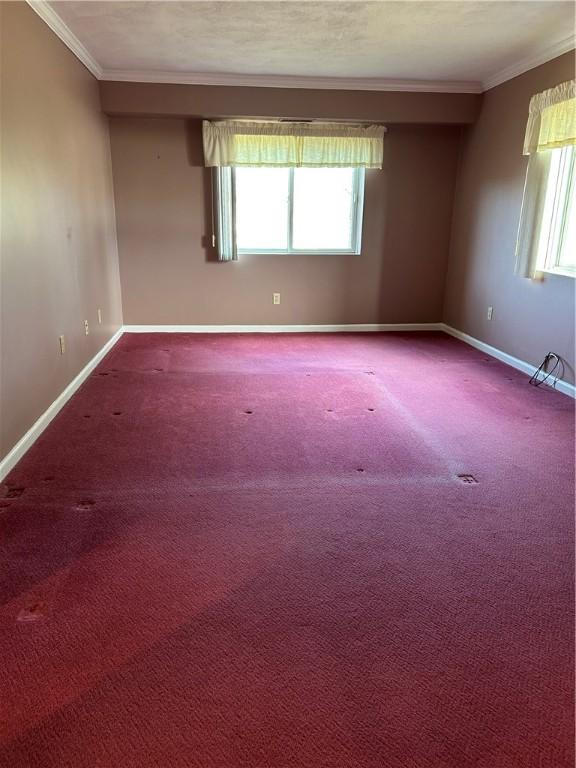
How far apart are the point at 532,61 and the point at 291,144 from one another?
2183 mm

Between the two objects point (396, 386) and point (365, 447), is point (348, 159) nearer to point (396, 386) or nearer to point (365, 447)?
point (396, 386)

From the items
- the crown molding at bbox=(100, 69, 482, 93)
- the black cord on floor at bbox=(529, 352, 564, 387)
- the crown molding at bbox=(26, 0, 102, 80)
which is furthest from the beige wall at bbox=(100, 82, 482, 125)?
the black cord on floor at bbox=(529, 352, 564, 387)

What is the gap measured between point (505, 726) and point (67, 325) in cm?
338

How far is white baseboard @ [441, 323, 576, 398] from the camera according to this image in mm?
3865

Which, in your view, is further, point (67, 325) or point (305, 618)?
point (67, 325)

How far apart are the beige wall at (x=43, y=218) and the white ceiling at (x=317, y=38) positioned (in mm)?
402

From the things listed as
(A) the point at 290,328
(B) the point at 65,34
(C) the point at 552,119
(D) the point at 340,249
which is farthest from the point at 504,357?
(B) the point at 65,34

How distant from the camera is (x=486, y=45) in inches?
150

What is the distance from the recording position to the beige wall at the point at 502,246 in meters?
3.97

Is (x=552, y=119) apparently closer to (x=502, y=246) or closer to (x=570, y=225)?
(x=570, y=225)

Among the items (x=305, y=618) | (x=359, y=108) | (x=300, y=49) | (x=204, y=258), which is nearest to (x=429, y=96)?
(x=359, y=108)

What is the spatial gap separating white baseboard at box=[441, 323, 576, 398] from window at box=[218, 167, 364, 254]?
1.39m

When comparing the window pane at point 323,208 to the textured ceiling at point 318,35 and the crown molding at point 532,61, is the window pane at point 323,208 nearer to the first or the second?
the textured ceiling at point 318,35

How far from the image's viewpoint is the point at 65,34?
3.54 meters
